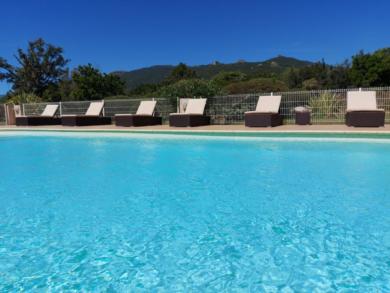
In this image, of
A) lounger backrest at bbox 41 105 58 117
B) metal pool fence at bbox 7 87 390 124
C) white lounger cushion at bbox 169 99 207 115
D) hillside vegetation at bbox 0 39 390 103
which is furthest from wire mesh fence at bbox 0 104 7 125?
white lounger cushion at bbox 169 99 207 115

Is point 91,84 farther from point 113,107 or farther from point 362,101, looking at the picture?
point 362,101

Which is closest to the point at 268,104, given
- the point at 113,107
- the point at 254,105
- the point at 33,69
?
the point at 254,105

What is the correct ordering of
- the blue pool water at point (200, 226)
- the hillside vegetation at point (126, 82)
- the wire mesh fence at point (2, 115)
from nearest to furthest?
the blue pool water at point (200, 226) → the wire mesh fence at point (2, 115) → the hillside vegetation at point (126, 82)

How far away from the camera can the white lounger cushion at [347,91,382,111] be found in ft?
34.8

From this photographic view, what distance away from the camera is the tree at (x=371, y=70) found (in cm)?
3061

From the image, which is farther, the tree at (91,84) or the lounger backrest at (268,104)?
the tree at (91,84)

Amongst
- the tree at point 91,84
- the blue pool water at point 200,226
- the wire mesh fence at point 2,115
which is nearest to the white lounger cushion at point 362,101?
the blue pool water at point 200,226

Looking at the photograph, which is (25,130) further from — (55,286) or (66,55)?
(66,55)

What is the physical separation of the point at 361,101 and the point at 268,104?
3149 mm

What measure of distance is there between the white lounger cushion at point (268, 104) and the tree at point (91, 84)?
68.2 ft

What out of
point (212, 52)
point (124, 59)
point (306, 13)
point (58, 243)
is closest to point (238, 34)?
point (212, 52)

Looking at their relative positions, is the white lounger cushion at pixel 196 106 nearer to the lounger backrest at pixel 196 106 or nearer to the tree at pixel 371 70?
the lounger backrest at pixel 196 106

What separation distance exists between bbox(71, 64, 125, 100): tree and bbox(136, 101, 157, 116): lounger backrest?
1637 centimetres

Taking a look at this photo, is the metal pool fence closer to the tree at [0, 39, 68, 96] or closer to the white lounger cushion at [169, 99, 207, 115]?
the white lounger cushion at [169, 99, 207, 115]
